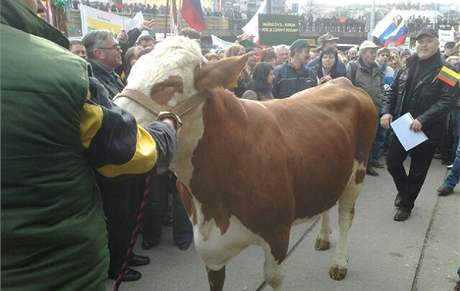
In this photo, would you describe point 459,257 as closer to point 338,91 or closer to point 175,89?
point 338,91

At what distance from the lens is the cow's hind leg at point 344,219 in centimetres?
371

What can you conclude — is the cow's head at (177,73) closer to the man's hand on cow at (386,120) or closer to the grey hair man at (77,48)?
the grey hair man at (77,48)

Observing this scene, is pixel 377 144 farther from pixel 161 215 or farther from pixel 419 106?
pixel 161 215

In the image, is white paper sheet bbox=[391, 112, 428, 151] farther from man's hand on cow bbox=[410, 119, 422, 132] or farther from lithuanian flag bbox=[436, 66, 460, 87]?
lithuanian flag bbox=[436, 66, 460, 87]

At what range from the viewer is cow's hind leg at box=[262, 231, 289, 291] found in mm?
2684

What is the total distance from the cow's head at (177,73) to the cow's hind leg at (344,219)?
2.00 meters

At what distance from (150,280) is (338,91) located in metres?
2.21

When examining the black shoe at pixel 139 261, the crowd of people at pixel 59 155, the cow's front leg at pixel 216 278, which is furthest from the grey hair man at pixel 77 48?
the crowd of people at pixel 59 155

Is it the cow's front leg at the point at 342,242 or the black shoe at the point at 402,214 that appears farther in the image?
the black shoe at the point at 402,214

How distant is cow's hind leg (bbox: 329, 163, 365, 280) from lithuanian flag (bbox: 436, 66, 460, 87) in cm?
158

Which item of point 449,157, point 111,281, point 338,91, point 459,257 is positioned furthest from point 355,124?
point 449,157

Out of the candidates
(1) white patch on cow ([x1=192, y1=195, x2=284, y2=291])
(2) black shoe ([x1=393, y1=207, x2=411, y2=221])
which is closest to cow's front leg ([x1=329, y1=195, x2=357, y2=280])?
(1) white patch on cow ([x1=192, y1=195, x2=284, y2=291])

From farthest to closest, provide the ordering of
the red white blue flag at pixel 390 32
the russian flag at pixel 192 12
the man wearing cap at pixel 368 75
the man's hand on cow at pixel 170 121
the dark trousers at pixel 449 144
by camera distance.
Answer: the red white blue flag at pixel 390 32, the russian flag at pixel 192 12, the dark trousers at pixel 449 144, the man wearing cap at pixel 368 75, the man's hand on cow at pixel 170 121

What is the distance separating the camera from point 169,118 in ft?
5.88
